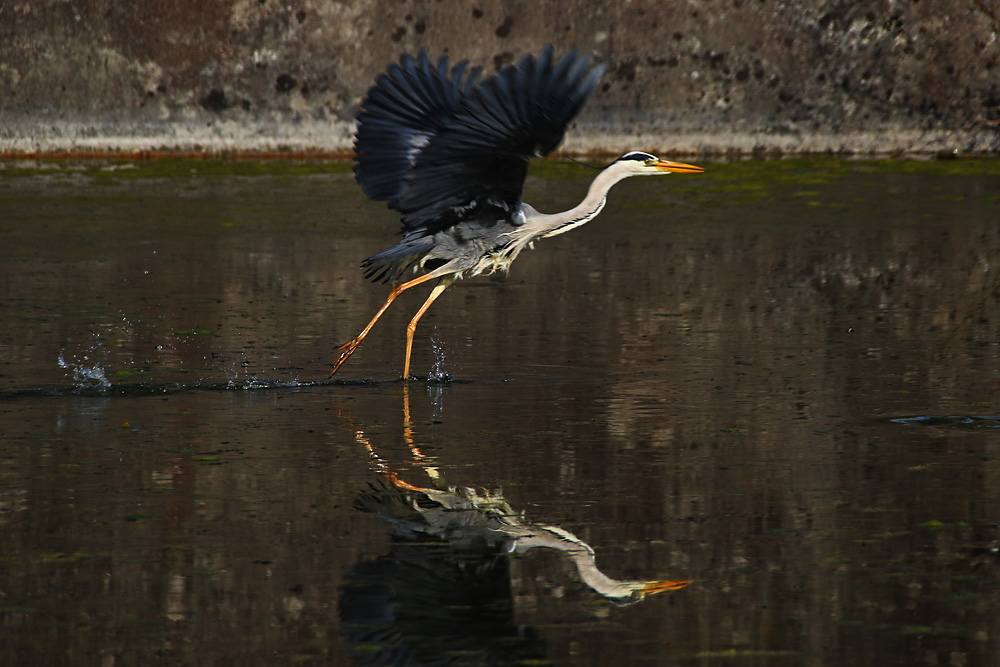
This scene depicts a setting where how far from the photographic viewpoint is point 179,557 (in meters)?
5.01

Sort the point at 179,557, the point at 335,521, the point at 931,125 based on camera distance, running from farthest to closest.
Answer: the point at 931,125 < the point at 335,521 < the point at 179,557

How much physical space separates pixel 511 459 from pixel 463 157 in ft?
6.84

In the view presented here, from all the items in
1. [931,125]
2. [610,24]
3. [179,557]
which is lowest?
[179,557]

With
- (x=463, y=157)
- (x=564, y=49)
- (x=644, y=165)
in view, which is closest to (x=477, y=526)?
(x=463, y=157)

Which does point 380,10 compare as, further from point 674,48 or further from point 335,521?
point 335,521

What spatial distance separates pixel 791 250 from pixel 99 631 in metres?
9.82

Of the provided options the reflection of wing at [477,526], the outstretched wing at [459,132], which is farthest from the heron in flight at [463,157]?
the reflection of wing at [477,526]

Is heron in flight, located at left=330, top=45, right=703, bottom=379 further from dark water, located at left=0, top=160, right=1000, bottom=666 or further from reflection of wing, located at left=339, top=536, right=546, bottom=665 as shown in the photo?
reflection of wing, located at left=339, top=536, right=546, bottom=665

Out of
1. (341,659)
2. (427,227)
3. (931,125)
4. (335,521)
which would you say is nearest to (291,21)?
(931,125)

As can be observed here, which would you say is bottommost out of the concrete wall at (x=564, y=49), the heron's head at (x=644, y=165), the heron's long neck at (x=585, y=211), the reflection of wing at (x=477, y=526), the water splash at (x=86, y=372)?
the reflection of wing at (x=477, y=526)

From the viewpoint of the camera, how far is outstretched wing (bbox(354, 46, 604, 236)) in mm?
7062

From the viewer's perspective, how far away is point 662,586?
185 inches

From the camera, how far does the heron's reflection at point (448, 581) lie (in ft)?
14.0

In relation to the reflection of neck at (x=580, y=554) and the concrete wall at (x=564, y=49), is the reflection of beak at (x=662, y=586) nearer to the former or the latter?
the reflection of neck at (x=580, y=554)
